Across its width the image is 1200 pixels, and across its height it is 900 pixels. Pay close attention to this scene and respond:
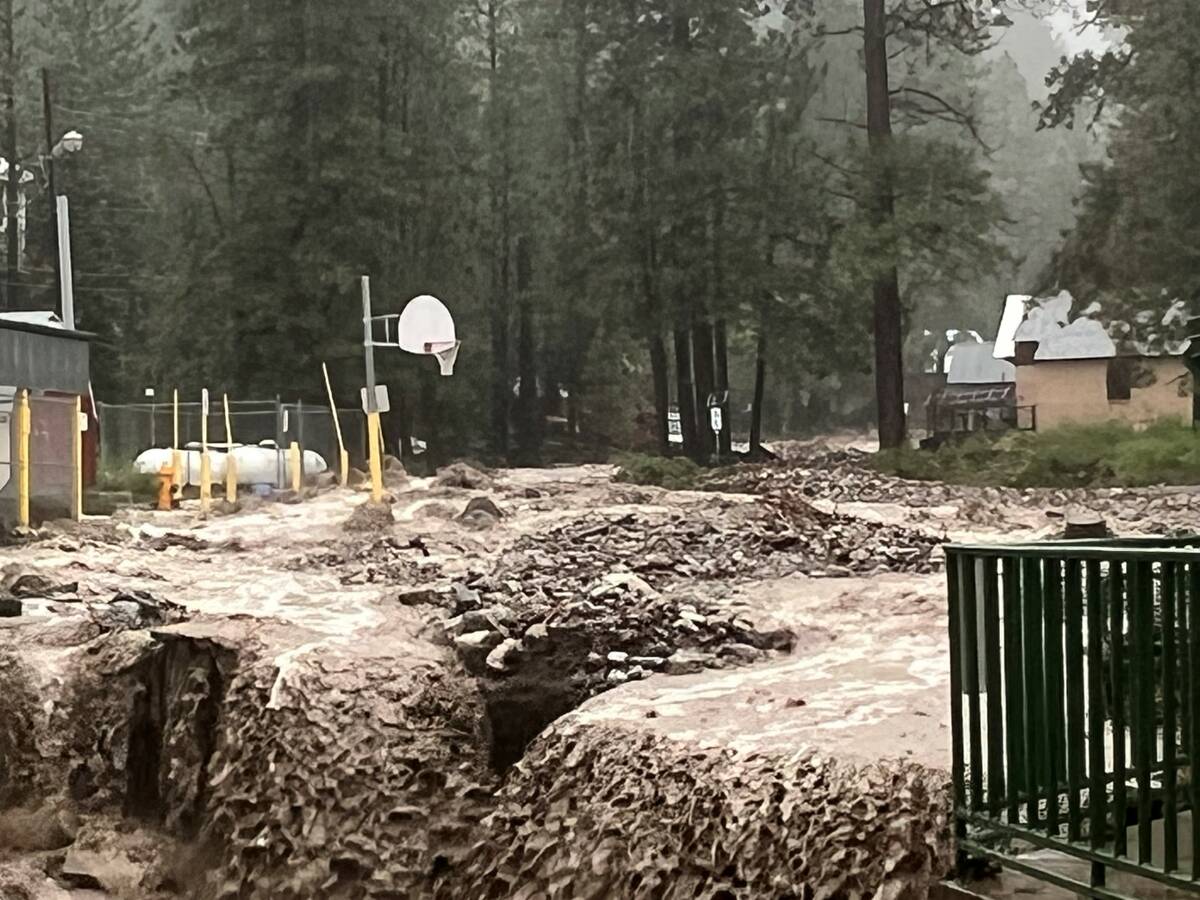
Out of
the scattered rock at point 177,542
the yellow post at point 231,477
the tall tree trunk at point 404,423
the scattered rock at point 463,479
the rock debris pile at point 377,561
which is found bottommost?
the rock debris pile at point 377,561

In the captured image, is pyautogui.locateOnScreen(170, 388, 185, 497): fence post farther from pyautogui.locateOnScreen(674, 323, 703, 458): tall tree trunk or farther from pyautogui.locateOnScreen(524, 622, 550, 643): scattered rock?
pyautogui.locateOnScreen(524, 622, 550, 643): scattered rock

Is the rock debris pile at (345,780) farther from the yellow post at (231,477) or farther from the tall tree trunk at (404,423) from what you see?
the tall tree trunk at (404,423)

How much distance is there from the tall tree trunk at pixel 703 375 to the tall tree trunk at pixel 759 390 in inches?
34.3

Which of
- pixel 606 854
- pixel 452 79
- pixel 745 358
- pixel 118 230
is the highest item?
pixel 452 79

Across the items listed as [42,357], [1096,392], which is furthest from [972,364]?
[42,357]

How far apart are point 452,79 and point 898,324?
10.2 m

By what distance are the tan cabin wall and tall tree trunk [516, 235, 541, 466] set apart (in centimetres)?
879

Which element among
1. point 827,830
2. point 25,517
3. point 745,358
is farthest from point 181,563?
point 745,358

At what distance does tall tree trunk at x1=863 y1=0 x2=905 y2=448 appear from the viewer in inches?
902

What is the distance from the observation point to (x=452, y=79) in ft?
91.2

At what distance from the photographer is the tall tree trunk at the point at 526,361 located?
2597 cm

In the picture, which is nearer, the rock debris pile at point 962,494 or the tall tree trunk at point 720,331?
the rock debris pile at point 962,494

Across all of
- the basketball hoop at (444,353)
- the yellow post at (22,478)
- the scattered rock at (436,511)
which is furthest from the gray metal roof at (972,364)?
→ the yellow post at (22,478)

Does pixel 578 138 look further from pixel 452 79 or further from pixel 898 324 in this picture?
pixel 898 324
